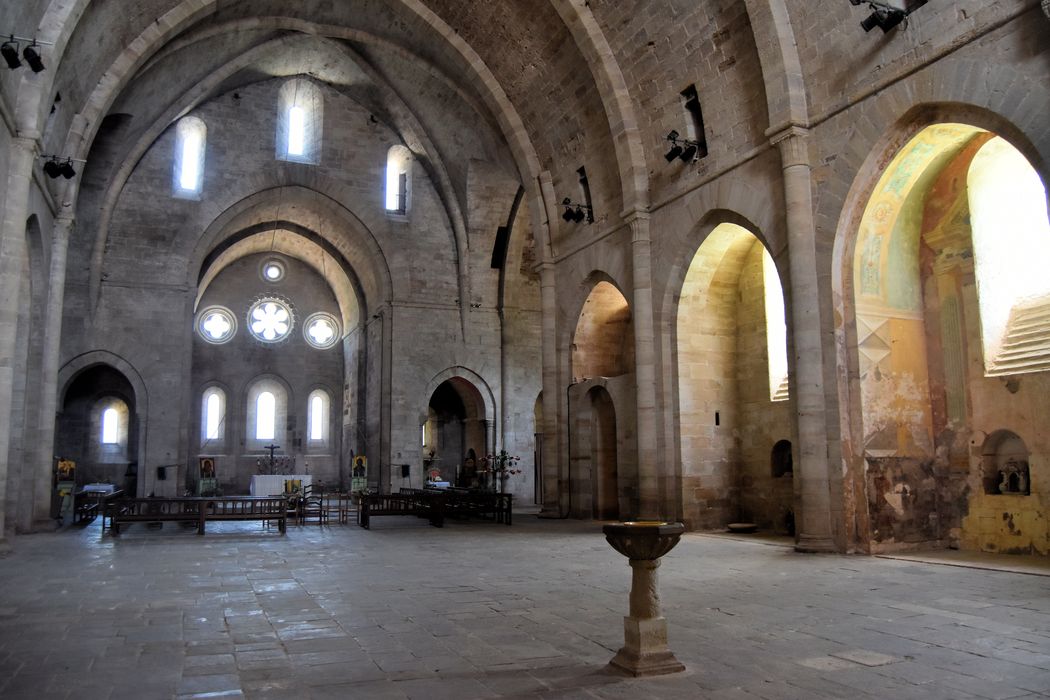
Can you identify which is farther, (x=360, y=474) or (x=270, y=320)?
(x=270, y=320)

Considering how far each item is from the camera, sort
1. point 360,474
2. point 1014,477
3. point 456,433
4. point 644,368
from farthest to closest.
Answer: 1. point 456,433
2. point 360,474
3. point 644,368
4. point 1014,477

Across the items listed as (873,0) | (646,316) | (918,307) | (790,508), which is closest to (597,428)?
(646,316)

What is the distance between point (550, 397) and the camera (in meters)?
19.4

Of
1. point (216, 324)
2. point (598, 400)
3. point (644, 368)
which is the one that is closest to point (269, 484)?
point (216, 324)

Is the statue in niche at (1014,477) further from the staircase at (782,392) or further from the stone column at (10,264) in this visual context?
the stone column at (10,264)

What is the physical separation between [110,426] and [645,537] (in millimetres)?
26348

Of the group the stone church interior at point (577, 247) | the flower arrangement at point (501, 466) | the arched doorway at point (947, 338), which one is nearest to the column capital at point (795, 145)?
the stone church interior at point (577, 247)

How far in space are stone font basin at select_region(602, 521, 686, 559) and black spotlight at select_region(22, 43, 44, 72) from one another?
1108cm

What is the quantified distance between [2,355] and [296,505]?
6.71 m

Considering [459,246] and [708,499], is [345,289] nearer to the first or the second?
[459,246]

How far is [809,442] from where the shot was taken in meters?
11.7

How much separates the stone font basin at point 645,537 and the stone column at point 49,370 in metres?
14.6

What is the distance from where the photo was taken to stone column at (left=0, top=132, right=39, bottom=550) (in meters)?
11.7

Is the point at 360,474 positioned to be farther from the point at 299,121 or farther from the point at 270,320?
the point at 299,121
